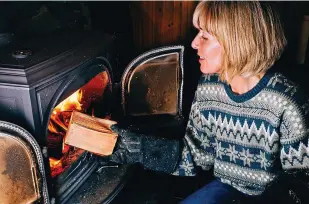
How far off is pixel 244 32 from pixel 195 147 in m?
0.66

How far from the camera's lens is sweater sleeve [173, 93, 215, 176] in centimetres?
176

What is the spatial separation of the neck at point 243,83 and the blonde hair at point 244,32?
0.03 m

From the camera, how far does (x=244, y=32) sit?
56.6 inches

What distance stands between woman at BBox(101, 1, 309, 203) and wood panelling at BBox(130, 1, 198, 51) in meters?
1.79

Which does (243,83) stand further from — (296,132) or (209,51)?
(296,132)

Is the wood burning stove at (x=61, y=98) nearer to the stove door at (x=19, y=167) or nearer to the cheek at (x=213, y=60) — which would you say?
the stove door at (x=19, y=167)

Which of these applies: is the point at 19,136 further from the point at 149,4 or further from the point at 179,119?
the point at 149,4

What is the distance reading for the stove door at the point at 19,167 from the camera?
151 centimetres

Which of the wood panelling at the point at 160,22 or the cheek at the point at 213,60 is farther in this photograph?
the wood panelling at the point at 160,22

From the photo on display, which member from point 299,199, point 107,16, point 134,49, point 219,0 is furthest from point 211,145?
point 134,49

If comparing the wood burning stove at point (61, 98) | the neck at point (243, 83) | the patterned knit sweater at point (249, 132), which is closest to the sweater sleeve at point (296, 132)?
the patterned knit sweater at point (249, 132)

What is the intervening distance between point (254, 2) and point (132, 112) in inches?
51.8

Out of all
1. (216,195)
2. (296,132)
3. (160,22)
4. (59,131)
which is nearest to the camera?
(296,132)

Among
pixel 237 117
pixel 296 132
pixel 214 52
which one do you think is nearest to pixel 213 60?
pixel 214 52
